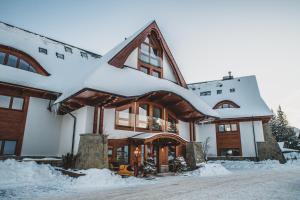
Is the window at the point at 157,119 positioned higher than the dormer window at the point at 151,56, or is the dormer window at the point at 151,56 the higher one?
the dormer window at the point at 151,56

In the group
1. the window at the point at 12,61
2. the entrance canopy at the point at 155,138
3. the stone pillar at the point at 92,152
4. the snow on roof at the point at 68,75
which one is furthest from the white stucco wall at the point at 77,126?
the window at the point at 12,61

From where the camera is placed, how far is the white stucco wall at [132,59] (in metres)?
16.8

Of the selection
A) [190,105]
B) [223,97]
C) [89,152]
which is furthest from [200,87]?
[89,152]

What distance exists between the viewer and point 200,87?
29.8m

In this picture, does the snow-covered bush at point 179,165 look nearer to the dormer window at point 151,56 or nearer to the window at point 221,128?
the dormer window at point 151,56

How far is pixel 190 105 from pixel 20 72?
467 inches

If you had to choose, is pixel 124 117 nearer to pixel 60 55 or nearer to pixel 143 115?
pixel 143 115

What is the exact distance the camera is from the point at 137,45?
1738 cm

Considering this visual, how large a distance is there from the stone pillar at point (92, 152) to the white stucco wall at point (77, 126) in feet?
3.30

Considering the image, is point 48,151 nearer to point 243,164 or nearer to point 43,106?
point 43,106

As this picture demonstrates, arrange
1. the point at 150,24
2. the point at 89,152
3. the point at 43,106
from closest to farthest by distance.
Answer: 1. the point at 89,152
2. the point at 43,106
3. the point at 150,24

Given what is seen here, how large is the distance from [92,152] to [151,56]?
10.3 m

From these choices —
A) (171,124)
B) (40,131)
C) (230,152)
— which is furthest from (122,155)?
(230,152)

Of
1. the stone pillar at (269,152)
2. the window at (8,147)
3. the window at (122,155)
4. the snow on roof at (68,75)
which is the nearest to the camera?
the snow on roof at (68,75)
